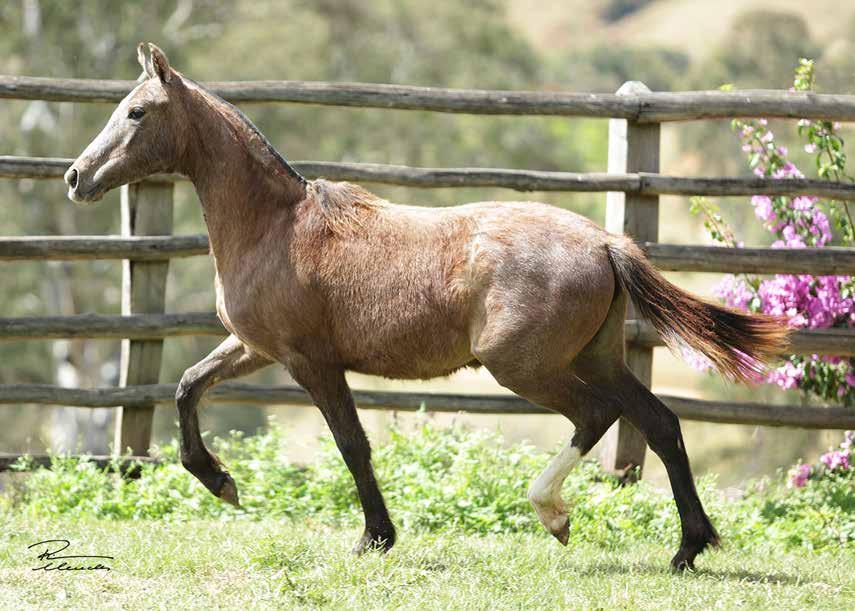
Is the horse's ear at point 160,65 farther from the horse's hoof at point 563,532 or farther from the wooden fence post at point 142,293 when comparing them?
the horse's hoof at point 563,532

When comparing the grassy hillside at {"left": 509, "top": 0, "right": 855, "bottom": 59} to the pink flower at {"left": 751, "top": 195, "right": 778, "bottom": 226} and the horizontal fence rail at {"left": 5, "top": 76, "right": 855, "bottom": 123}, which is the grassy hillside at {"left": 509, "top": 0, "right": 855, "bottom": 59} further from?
the horizontal fence rail at {"left": 5, "top": 76, "right": 855, "bottom": 123}

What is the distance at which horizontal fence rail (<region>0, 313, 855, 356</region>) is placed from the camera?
251 inches

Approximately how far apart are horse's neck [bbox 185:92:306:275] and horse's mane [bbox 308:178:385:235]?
0.11 meters

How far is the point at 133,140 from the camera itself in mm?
5000

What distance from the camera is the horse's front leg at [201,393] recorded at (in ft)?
17.5

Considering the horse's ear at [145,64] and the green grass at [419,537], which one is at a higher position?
the horse's ear at [145,64]

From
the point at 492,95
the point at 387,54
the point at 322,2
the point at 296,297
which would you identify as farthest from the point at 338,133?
the point at 296,297

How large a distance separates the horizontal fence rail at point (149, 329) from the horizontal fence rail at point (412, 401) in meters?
0.31

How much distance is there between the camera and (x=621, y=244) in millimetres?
4824

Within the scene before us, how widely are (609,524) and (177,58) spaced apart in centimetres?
1706

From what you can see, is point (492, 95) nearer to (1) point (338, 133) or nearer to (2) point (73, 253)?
(2) point (73, 253)

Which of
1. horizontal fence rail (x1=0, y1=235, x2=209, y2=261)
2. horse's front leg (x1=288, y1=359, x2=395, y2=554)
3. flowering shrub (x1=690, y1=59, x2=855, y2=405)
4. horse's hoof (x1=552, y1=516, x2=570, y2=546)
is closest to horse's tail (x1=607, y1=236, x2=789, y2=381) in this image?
horse's hoof (x1=552, y1=516, x2=570, y2=546)
